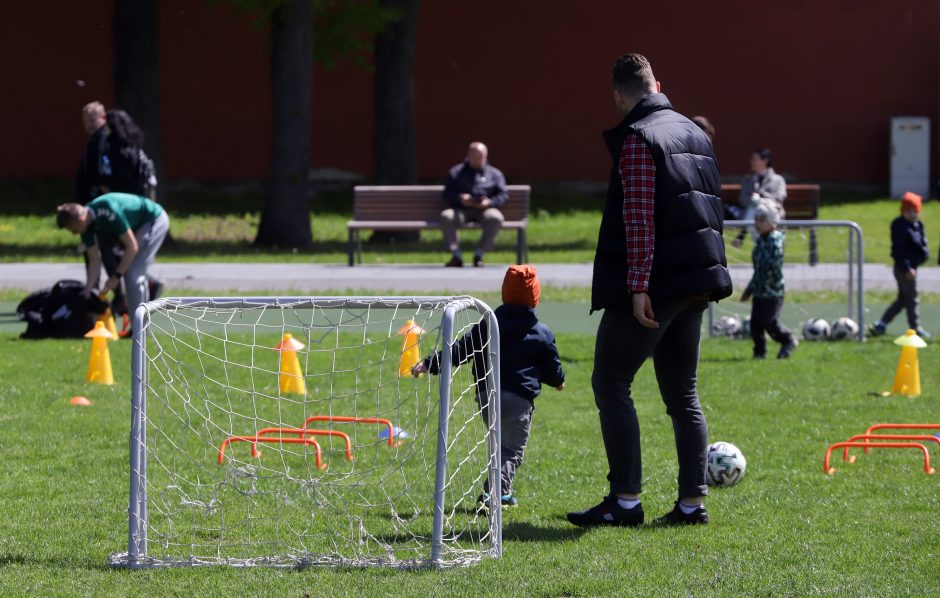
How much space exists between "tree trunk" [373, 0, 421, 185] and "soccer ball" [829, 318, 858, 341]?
12.3m

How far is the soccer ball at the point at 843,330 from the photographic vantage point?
1220 cm

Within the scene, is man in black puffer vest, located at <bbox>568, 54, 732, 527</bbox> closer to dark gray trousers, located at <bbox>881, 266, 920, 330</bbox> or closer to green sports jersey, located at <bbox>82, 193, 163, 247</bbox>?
green sports jersey, located at <bbox>82, 193, 163, 247</bbox>

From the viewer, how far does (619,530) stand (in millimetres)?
5871

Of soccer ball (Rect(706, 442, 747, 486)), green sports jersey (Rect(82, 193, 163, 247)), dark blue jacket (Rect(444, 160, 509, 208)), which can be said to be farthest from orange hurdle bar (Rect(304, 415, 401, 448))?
dark blue jacket (Rect(444, 160, 509, 208))

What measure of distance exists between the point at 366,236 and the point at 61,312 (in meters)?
11.3

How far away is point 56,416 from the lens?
8.55 m

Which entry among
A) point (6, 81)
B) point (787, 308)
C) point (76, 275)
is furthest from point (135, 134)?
point (6, 81)

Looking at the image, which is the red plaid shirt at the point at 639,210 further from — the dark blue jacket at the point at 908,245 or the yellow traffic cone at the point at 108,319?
the dark blue jacket at the point at 908,245

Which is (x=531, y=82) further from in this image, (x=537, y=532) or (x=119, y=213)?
(x=537, y=532)

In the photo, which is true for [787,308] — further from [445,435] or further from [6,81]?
[6,81]

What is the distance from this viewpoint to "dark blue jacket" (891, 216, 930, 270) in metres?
12.1

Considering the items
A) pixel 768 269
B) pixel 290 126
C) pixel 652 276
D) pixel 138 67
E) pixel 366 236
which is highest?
pixel 138 67

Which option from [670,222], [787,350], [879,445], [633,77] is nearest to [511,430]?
[670,222]

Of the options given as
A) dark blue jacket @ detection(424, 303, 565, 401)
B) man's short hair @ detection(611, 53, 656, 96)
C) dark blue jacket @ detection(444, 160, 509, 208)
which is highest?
man's short hair @ detection(611, 53, 656, 96)
